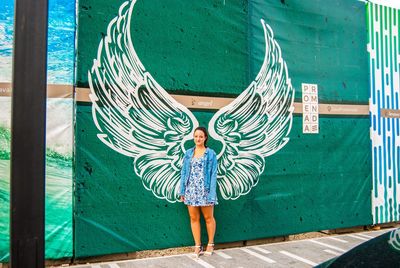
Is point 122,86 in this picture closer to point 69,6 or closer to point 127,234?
point 69,6

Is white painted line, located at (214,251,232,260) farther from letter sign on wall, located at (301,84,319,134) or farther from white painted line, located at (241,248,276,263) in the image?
letter sign on wall, located at (301,84,319,134)

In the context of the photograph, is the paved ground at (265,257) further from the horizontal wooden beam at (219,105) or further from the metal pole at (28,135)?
the metal pole at (28,135)

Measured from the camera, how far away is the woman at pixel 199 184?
455cm

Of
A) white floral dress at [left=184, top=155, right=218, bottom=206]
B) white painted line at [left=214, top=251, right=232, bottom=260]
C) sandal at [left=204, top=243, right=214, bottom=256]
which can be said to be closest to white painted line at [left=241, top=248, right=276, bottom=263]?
white painted line at [left=214, top=251, right=232, bottom=260]

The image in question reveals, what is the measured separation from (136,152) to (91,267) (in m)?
1.37

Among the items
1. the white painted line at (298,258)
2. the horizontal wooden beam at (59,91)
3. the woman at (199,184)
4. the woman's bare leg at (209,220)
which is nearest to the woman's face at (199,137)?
the woman at (199,184)

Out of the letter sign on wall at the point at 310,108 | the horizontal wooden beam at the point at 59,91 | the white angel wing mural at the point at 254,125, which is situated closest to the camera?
the horizontal wooden beam at the point at 59,91

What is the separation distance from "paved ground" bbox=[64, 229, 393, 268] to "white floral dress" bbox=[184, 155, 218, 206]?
2.23ft

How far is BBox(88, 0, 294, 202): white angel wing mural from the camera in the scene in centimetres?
450

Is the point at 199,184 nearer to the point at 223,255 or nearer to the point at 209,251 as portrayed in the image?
the point at 209,251

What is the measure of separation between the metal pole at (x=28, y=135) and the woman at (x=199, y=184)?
2.65 meters

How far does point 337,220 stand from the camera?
5.91 metres

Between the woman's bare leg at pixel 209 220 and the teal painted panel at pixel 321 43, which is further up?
the teal painted panel at pixel 321 43

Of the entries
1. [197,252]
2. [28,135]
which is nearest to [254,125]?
[197,252]
